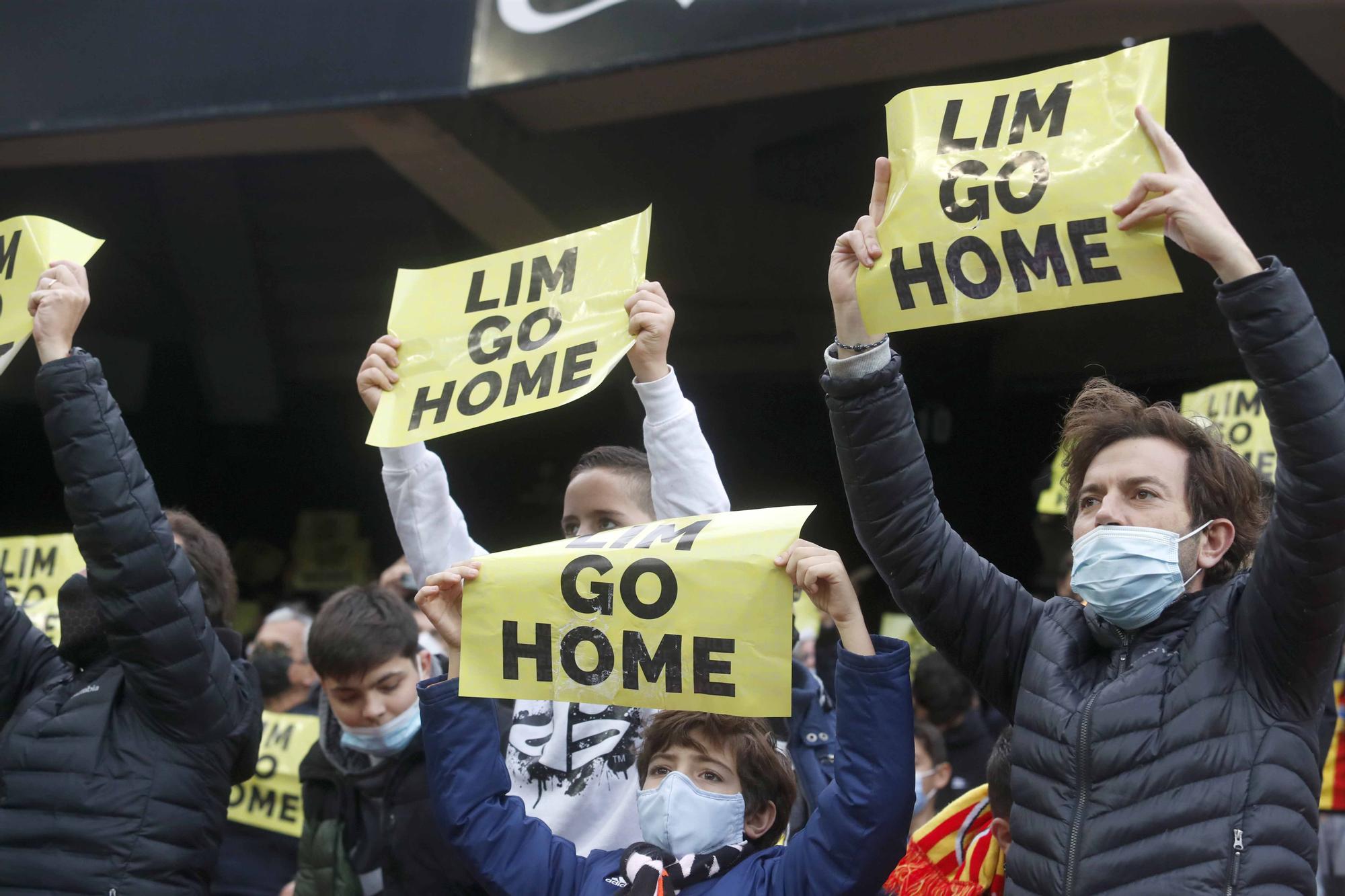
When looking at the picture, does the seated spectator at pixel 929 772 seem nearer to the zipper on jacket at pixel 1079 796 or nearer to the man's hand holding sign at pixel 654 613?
the man's hand holding sign at pixel 654 613

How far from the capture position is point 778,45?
191 inches

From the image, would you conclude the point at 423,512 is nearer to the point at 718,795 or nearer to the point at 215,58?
the point at 718,795

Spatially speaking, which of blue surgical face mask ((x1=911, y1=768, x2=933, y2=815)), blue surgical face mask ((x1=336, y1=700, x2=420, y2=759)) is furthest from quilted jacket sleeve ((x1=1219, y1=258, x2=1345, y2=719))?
blue surgical face mask ((x1=911, y1=768, x2=933, y2=815))

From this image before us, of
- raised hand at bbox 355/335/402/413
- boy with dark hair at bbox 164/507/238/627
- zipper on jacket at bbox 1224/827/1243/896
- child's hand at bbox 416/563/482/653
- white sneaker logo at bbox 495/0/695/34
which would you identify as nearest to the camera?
zipper on jacket at bbox 1224/827/1243/896

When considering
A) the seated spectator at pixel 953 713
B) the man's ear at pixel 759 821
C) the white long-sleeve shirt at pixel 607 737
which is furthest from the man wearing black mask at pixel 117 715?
the seated spectator at pixel 953 713

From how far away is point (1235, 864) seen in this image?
2055mm

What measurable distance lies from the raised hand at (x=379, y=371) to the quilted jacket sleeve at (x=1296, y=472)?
1666 millimetres

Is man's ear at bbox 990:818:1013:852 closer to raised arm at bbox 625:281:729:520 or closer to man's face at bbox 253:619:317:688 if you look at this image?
raised arm at bbox 625:281:729:520

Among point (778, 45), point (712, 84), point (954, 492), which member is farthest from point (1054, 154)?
point (954, 492)

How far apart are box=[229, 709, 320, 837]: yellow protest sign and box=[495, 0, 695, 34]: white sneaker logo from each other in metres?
2.61

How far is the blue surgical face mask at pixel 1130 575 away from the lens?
2.29 m

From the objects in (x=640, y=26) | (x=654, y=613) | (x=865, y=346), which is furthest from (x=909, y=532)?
(x=640, y=26)

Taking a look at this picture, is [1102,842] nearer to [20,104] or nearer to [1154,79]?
[1154,79]

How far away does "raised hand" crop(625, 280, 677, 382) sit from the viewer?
2.83 meters
